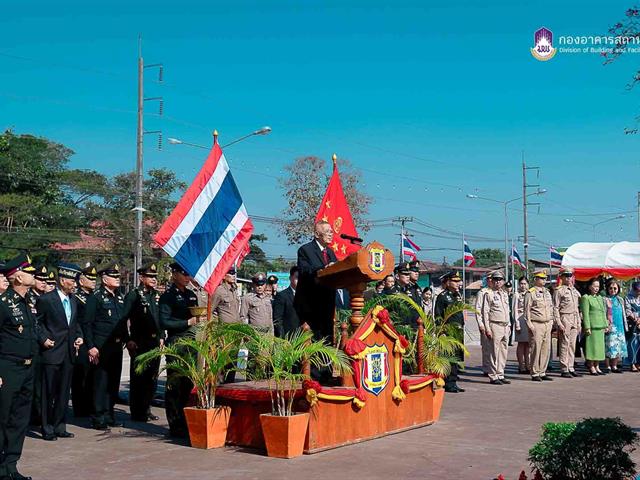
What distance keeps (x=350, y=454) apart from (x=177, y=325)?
8.70ft

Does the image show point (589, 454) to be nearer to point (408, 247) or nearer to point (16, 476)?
point (16, 476)

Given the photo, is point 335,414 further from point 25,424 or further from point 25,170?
point 25,170

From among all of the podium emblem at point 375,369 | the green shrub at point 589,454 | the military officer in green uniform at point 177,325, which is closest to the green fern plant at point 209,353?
the military officer in green uniform at point 177,325

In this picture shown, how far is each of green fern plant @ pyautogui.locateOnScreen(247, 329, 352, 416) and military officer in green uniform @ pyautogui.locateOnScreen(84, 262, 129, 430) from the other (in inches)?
99.3

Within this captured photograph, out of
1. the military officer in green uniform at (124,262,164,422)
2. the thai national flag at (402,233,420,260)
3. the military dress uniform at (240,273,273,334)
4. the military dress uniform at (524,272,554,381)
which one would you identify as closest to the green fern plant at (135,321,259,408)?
the military officer in green uniform at (124,262,164,422)

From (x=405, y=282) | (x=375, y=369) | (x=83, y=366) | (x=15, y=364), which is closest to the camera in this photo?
(x=15, y=364)

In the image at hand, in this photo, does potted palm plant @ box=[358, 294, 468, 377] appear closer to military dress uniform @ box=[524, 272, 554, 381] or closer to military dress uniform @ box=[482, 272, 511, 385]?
military dress uniform @ box=[482, 272, 511, 385]

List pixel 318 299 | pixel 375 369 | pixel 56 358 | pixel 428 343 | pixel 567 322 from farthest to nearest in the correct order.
→ 1. pixel 567 322
2. pixel 428 343
3. pixel 56 358
4. pixel 318 299
5. pixel 375 369

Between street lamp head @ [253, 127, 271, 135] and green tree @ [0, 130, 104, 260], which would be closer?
street lamp head @ [253, 127, 271, 135]

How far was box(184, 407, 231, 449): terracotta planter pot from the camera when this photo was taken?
8.09 m

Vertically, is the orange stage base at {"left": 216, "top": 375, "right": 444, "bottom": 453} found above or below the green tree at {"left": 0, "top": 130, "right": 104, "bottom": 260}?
below

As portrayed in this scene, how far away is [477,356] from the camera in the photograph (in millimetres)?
19375

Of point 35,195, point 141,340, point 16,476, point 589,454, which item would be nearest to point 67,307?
point 141,340

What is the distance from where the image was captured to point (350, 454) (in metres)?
7.79
